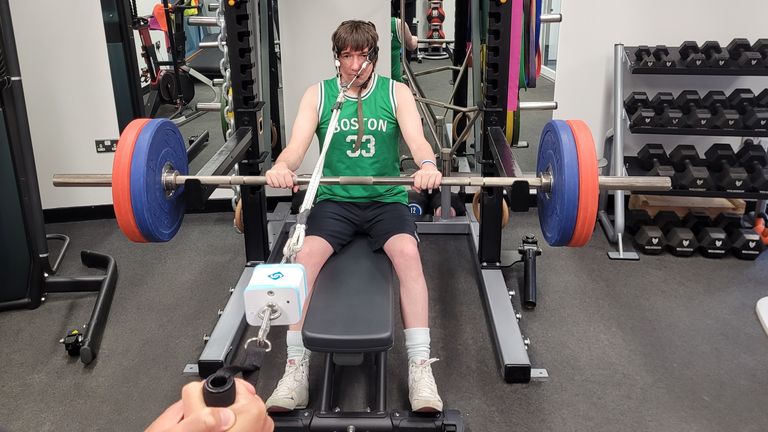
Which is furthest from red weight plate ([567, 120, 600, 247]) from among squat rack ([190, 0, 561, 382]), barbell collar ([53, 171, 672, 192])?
squat rack ([190, 0, 561, 382])

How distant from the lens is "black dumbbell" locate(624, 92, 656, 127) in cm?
296

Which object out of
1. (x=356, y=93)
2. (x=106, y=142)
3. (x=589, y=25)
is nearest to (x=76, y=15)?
(x=106, y=142)

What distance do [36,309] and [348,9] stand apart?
2040 millimetres

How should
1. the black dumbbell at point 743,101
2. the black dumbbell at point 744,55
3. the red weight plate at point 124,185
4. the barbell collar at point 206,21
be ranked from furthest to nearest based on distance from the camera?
1. the black dumbbell at point 743,101
2. the black dumbbell at point 744,55
3. the barbell collar at point 206,21
4. the red weight plate at point 124,185

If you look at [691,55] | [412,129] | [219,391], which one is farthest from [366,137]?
[691,55]

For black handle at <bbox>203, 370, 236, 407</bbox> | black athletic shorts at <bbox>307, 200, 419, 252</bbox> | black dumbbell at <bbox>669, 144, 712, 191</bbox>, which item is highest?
black handle at <bbox>203, 370, 236, 407</bbox>

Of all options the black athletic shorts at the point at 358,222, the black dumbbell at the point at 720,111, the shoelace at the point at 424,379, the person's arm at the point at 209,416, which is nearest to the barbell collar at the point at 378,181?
the black athletic shorts at the point at 358,222

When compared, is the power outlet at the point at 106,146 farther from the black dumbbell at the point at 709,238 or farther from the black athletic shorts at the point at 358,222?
the black dumbbell at the point at 709,238

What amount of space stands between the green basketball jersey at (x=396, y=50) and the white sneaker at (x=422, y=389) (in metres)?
1.88

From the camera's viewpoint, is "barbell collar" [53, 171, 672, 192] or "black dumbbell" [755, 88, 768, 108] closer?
"barbell collar" [53, 171, 672, 192]

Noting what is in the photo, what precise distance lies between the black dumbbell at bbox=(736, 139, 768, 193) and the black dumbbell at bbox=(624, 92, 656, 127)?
498 millimetres

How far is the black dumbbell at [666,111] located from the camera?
2943 millimetres

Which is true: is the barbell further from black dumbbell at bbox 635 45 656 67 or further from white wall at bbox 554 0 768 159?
white wall at bbox 554 0 768 159

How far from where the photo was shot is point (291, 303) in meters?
0.89
